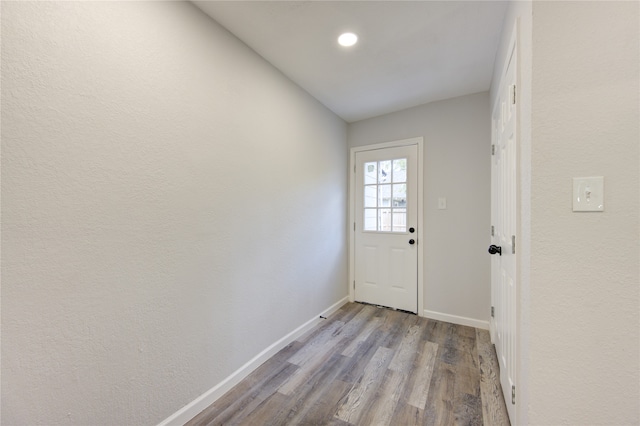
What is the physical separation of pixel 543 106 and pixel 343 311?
2742mm

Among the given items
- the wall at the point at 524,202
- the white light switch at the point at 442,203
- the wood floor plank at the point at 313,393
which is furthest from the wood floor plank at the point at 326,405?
the white light switch at the point at 442,203

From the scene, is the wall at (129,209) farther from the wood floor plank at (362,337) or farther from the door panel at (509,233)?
the door panel at (509,233)

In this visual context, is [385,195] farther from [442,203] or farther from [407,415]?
[407,415]

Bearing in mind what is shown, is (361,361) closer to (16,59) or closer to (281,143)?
(281,143)

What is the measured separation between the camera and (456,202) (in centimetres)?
278

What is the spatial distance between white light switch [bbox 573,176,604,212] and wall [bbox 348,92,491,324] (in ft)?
6.04

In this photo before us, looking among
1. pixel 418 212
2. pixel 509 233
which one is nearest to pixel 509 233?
pixel 509 233

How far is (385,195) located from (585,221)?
229 centimetres

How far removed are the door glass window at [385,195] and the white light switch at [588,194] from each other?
7.04ft

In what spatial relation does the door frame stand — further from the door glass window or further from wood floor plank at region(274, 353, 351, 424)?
wood floor plank at region(274, 353, 351, 424)

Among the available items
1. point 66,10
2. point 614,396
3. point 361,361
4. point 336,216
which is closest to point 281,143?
point 336,216

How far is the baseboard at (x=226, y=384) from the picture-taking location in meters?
1.48

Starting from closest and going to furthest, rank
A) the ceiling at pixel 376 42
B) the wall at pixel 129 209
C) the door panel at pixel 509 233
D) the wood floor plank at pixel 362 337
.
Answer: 1. the wall at pixel 129 209
2. the door panel at pixel 509 233
3. the ceiling at pixel 376 42
4. the wood floor plank at pixel 362 337

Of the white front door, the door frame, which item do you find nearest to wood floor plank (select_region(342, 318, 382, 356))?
the white front door
